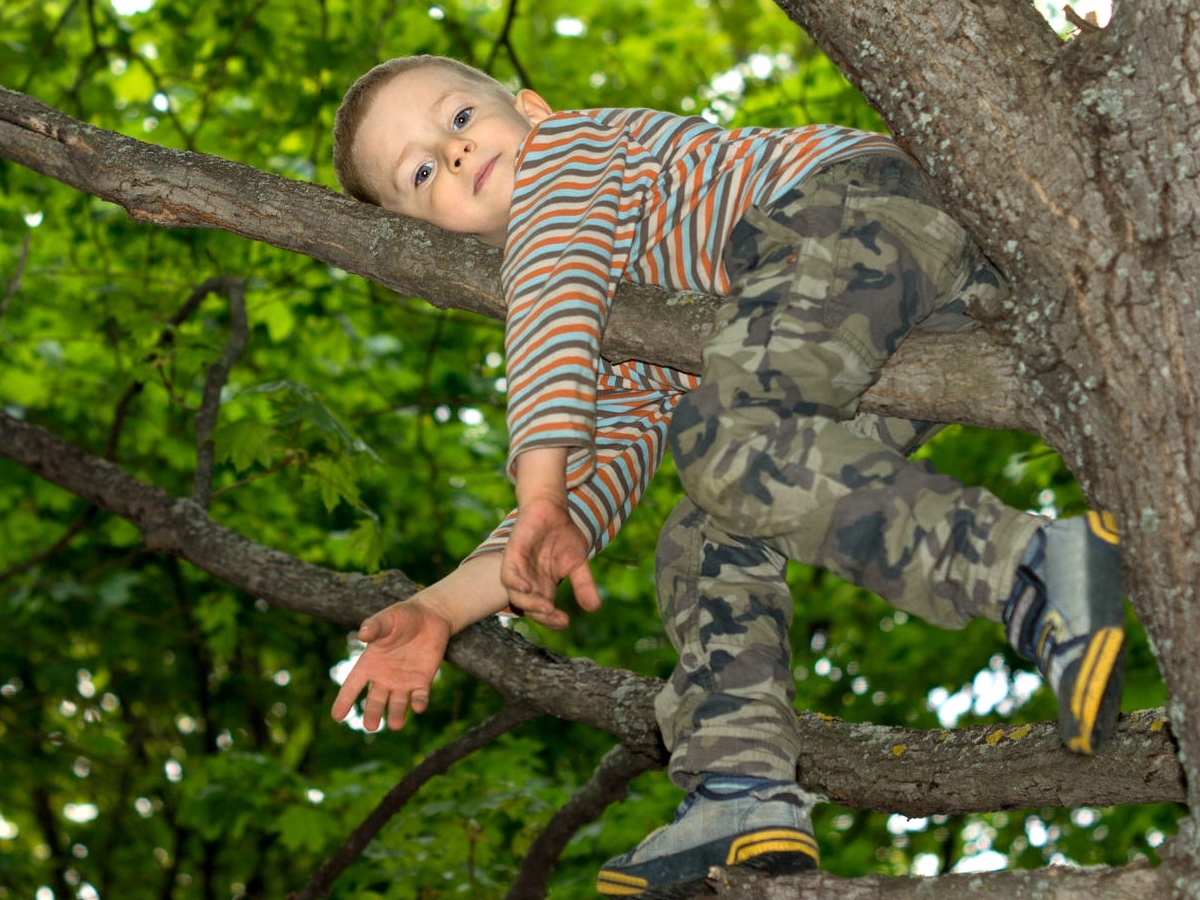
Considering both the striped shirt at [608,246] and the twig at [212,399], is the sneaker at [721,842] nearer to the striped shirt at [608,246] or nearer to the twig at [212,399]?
the striped shirt at [608,246]

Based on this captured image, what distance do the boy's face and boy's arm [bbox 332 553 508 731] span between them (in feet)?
2.73

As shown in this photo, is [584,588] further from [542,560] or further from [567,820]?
[567,820]

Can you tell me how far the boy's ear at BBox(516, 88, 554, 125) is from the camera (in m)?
2.89

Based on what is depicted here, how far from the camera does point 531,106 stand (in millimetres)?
2951

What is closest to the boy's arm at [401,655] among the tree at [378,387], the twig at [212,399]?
the tree at [378,387]

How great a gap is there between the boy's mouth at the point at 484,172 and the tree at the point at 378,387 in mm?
332

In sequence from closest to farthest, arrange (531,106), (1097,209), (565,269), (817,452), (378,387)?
(1097,209) → (817,452) → (565,269) → (531,106) → (378,387)

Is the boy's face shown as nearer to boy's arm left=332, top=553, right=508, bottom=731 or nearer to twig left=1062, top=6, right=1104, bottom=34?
boy's arm left=332, top=553, right=508, bottom=731

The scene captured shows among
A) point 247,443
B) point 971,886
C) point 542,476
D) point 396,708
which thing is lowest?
point 247,443

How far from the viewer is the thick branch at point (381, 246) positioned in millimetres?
1939

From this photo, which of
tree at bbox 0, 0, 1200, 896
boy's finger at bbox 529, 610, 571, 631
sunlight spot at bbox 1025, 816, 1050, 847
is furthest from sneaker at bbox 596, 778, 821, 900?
sunlight spot at bbox 1025, 816, 1050, 847

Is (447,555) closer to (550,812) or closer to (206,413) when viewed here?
(550,812)

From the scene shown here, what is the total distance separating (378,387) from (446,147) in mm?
4713

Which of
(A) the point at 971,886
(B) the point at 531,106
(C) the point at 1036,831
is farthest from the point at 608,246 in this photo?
(C) the point at 1036,831
